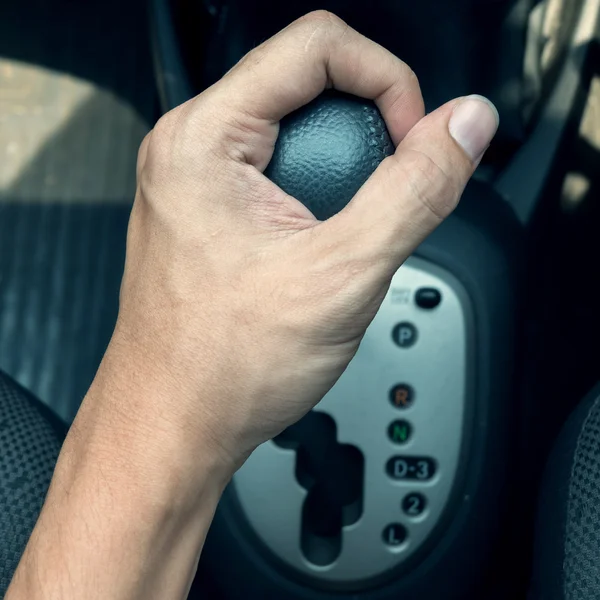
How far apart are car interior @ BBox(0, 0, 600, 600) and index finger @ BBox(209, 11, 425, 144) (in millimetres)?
13

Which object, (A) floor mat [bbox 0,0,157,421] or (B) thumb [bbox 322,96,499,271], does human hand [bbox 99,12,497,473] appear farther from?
(A) floor mat [bbox 0,0,157,421]

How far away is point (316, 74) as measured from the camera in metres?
0.53

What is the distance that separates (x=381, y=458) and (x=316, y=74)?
0.42 metres

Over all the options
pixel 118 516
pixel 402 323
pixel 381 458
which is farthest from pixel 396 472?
pixel 118 516

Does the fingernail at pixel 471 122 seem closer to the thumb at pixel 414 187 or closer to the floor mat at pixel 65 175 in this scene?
the thumb at pixel 414 187

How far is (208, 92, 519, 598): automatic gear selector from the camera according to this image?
806 mm

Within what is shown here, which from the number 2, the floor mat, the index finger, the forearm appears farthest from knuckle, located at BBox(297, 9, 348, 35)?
the floor mat

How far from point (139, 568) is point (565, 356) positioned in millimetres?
669

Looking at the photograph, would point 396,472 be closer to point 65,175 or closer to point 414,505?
point 414,505

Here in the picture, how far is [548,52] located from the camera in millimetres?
1052

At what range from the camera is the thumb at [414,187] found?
0.51m

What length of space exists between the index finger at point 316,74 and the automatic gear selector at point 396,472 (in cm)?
30

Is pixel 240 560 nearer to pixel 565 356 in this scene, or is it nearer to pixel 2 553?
pixel 2 553

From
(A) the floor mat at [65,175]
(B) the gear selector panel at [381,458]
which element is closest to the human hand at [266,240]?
(B) the gear selector panel at [381,458]
